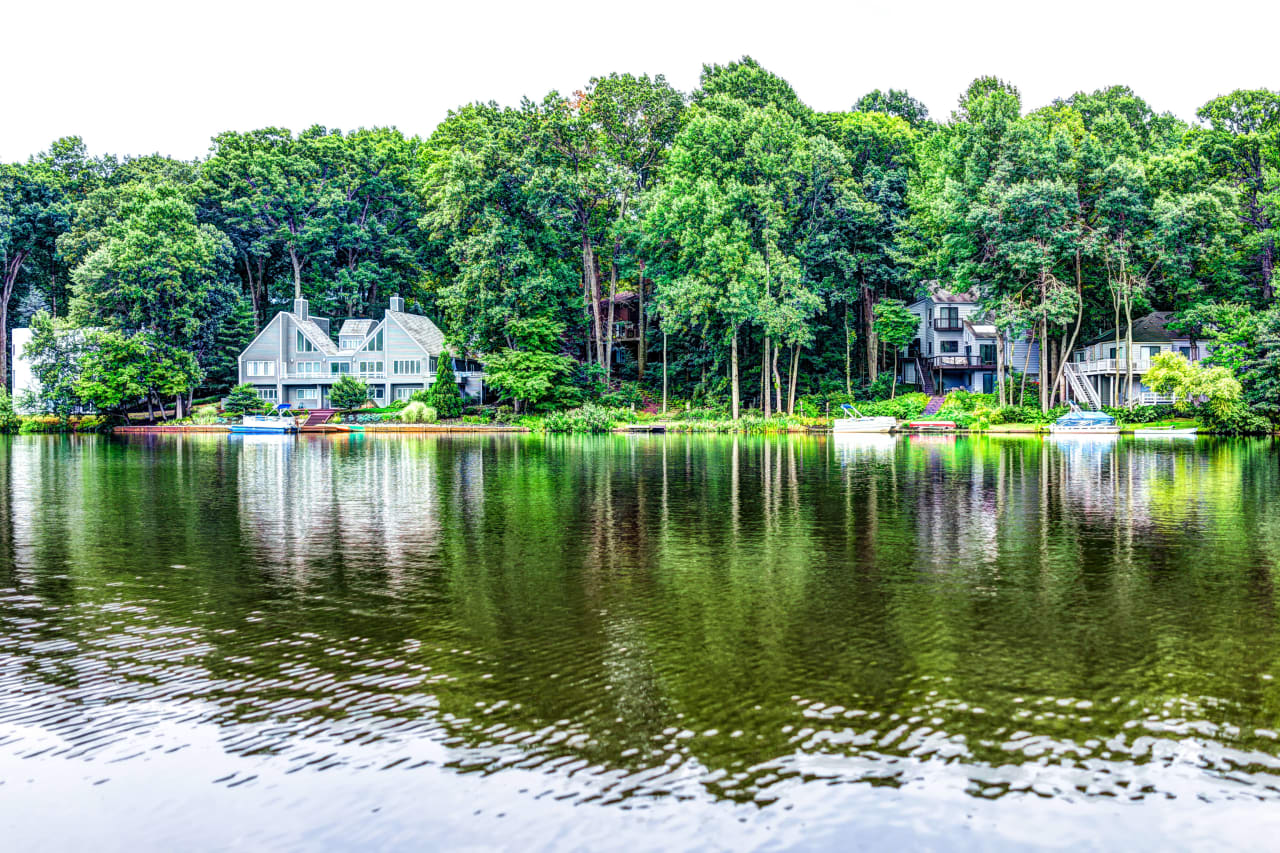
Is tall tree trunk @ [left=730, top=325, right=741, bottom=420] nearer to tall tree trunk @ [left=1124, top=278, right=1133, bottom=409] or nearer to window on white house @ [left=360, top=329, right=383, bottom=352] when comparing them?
tall tree trunk @ [left=1124, top=278, right=1133, bottom=409]

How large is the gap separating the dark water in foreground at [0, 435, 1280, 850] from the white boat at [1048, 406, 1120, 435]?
35589 mm

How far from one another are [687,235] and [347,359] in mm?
30555

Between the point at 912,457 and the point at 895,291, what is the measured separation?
3959 cm

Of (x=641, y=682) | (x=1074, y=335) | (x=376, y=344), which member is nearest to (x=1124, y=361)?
(x=1074, y=335)

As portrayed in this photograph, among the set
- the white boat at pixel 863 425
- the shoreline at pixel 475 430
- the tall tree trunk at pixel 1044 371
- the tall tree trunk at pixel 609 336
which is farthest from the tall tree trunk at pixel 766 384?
the tall tree trunk at pixel 1044 371

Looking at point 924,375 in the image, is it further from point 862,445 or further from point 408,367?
point 408,367

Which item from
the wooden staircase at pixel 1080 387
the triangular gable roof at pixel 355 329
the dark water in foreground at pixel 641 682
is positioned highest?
the triangular gable roof at pixel 355 329

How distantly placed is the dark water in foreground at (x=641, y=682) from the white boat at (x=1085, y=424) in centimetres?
3559

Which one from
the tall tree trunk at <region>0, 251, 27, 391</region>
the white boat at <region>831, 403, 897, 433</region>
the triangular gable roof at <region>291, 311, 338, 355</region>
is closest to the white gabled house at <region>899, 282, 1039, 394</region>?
A: the white boat at <region>831, 403, 897, 433</region>

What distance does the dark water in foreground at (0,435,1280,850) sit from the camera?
6.75 meters

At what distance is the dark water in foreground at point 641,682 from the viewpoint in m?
6.75

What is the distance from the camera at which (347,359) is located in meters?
78.6

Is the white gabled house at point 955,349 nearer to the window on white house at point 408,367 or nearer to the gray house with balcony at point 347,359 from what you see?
the gray house with balcony at point 347,359

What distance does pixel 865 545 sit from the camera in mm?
17297
